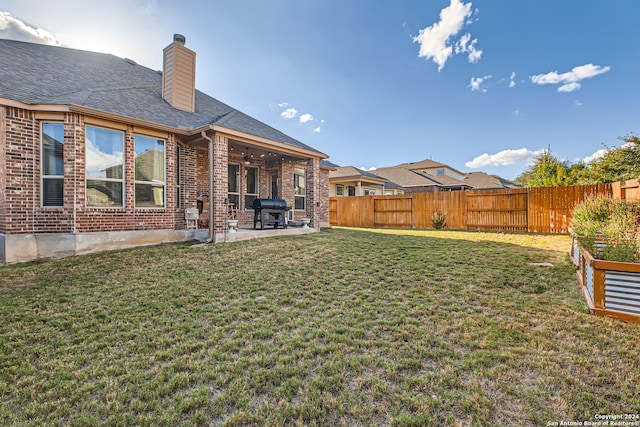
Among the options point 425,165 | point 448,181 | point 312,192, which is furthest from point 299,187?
point 425,165

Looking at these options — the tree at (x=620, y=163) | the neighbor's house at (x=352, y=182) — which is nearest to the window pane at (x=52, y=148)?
the neighbor's house at (x=352, y=182)

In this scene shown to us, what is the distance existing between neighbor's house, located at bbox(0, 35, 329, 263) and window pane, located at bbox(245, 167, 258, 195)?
293 millimetres

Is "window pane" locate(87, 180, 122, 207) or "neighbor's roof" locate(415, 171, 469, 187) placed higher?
"neighbor's roof" locate(415, 171, 469, 187)

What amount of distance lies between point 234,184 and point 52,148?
5426 mm

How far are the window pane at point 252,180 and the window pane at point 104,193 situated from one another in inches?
189

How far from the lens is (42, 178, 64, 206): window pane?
6.88m

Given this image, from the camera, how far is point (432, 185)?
2820cm

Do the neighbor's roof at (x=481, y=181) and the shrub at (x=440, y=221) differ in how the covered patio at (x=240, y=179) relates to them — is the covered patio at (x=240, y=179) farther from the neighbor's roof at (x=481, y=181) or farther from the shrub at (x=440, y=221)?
the neighbor's roof at (x=481, y=181)

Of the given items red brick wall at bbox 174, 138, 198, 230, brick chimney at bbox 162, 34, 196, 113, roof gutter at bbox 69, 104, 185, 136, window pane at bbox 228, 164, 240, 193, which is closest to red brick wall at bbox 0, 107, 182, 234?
roof gutter at bbox 69, 104, 185, 136

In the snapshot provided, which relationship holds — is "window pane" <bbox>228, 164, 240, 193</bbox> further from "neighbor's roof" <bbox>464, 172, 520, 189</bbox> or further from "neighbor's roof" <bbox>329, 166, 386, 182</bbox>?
"neighbor's roof" <bbox>464, 172, 520, 189</bbox>

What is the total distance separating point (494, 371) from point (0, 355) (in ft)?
14.8

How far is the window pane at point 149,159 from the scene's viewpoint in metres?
8.06

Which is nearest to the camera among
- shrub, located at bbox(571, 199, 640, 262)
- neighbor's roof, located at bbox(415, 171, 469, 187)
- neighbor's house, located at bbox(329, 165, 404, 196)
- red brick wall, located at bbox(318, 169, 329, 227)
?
shrub, located at bbox(571, 199, 640, 262)

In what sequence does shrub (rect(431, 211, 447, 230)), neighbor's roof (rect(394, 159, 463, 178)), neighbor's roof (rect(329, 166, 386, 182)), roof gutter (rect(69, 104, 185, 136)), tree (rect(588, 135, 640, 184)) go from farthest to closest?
neighbor's roof (rect(394, 159, 463, 178)) < neighbor's roof (rect(329, 166, 386, 182)) < tree (rect(588, 135, 640, 184)) < shrub (rect(431, 211, 447, 230)) < roof gutter (rect(69, 104, 185, 136))
